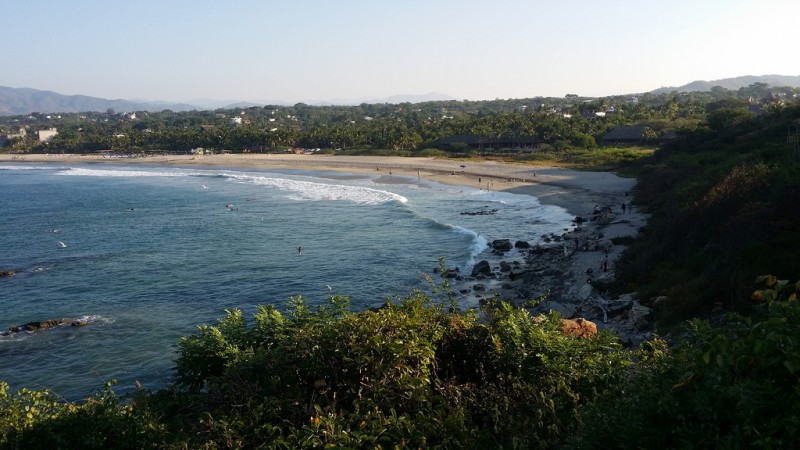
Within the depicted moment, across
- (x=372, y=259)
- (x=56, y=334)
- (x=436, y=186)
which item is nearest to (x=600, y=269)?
(x=372, y=259)

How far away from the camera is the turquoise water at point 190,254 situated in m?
19.4

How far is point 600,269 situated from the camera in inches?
939

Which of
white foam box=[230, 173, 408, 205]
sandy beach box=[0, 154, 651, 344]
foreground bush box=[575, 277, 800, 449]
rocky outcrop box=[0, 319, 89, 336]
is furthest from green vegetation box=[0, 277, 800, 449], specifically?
white foam box=[230, 173, 408, 205]

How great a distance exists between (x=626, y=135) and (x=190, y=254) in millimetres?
63550

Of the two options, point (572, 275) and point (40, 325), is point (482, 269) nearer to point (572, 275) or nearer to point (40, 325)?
point (572, 275)

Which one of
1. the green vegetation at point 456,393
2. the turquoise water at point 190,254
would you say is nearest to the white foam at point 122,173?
the turquoise water at point 190,254

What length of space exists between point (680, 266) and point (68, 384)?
64.5 feet

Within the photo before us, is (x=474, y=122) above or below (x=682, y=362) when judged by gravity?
above

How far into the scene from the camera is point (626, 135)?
77000mm

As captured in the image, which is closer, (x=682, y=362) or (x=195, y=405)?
(x=682, y=362)

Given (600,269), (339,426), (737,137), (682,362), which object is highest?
(737,137)

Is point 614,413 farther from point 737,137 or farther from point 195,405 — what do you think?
point 737,137

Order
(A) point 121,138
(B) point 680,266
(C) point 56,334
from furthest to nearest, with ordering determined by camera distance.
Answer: (A) point 121,138 < (C) point 56,334 < (B) point 680,266

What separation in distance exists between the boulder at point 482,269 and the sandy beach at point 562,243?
0.24 m
